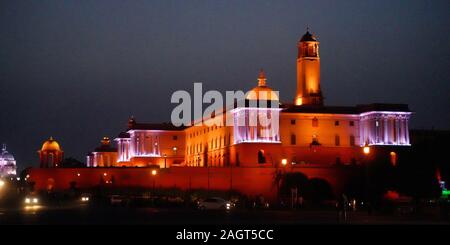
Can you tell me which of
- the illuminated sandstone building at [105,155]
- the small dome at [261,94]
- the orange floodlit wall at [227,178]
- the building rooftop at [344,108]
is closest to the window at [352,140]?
the building rooftop at [344,108]

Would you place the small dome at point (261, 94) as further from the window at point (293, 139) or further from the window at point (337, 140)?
the window at point (337, 140)

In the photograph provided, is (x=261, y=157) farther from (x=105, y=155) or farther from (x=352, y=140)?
(x=105, y=155)

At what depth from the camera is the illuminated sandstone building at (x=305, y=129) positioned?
91.8 metres

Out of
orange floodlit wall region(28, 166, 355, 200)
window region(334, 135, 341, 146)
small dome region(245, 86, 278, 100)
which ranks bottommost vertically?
orange floodlit wall region(28, 166, 355, 200)

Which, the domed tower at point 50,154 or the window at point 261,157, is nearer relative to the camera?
the window at point 261,157

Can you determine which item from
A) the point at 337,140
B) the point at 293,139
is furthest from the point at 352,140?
the point at 293,139

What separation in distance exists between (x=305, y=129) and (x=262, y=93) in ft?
23.2

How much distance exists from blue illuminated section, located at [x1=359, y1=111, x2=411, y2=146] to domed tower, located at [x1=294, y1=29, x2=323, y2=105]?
7.98m

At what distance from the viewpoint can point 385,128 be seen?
95.1 m

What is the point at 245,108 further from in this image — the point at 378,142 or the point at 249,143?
the point at 378,142

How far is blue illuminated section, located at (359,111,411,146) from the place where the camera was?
94812mm

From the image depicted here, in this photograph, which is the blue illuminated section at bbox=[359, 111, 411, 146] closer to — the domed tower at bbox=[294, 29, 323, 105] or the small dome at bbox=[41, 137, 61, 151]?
the domed tower at bbox=[294, 29, 323, 105]

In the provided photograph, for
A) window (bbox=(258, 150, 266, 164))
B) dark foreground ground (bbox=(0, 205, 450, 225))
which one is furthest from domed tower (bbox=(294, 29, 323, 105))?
dark foreground ground (bbox=(0, 205, 450, 225))

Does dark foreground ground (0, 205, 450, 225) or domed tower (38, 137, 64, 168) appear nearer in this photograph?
dark foreground ground (0, 205, 450, 225)
